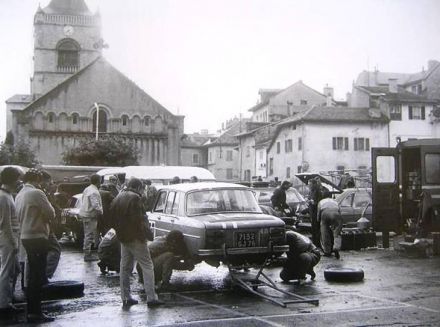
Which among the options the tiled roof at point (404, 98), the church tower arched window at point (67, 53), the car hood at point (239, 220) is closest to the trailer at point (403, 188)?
the car hood at point (239, 220)

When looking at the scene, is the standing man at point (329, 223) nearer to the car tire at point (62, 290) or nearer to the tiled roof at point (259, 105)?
the car tire at point (62, 290)

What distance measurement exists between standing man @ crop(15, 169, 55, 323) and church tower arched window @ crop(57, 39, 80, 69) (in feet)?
209

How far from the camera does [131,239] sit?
8633 millimetres


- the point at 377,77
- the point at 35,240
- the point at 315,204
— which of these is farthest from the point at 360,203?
the point at 377,77

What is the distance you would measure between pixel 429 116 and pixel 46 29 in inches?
1700

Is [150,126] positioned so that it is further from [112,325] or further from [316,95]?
[112,325]

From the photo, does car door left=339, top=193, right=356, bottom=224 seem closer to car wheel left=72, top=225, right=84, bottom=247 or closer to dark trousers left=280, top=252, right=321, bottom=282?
car wheel left=72, top=225, right=84, bottom=247

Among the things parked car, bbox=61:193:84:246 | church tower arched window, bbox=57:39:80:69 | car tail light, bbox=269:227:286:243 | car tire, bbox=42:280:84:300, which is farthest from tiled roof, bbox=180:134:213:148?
car tire, bbox=42:280:84:300

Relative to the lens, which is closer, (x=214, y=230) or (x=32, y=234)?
(x=32, y=234)

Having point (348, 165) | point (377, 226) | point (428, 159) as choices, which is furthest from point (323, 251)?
point (348, 165)

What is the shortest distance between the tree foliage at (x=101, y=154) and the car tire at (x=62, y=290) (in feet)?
121

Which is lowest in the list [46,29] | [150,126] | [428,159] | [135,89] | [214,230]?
[214,230]

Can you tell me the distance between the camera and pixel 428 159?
16094mm

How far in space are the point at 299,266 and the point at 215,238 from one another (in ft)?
5.89
